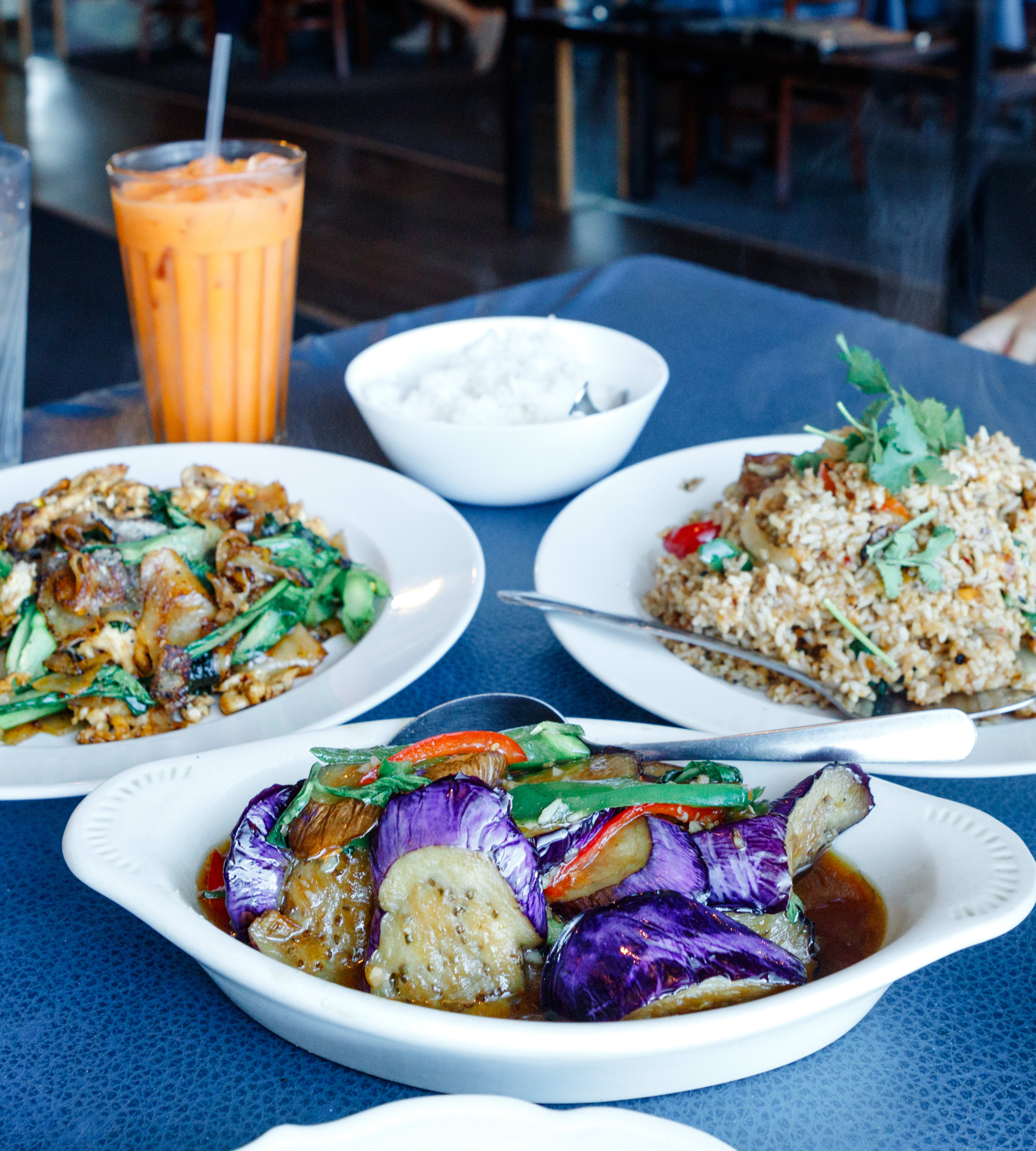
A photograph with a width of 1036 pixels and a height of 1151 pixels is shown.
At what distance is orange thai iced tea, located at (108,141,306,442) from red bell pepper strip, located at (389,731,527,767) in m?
0.93

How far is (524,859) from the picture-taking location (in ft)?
1.93

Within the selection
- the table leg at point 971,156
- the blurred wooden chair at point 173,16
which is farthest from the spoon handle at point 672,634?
the blurred wooden chair at point 173,16

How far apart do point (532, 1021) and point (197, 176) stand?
124cm

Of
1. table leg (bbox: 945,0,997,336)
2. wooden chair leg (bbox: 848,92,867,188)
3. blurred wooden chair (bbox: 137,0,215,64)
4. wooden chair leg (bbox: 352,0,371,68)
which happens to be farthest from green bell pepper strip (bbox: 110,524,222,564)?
blurred wooden chair (bbox: 137,0,215,64)

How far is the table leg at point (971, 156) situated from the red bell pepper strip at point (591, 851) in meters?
3.78

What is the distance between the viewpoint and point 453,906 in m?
0.58

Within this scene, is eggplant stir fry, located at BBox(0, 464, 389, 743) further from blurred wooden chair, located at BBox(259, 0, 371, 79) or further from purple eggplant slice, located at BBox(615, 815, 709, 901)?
blurred wooden chair, located at BBox(259, 0, 371, 79)

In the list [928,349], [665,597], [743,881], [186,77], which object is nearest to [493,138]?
[186,77]

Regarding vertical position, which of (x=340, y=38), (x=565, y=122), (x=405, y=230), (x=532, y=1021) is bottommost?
(x=405, y=230)

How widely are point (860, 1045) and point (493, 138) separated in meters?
8.37

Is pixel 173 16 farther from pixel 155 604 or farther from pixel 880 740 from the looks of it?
pixel 880 740

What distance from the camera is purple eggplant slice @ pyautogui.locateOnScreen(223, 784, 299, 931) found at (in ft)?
2.00

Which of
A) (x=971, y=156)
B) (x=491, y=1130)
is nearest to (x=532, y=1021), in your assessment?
(x=491, y=1130)

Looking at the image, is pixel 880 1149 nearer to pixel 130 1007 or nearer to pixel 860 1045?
pixel 860 1045
